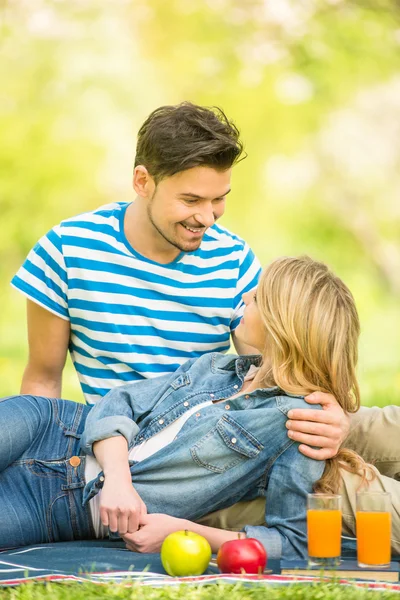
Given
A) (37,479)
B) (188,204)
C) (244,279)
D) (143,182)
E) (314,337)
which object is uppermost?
(143,182)

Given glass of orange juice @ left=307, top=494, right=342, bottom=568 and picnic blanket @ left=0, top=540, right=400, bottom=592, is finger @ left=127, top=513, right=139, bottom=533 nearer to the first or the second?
picnic blanket @ left=0, top=540, right=400, bottom=592

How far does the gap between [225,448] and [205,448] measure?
2.5 inches

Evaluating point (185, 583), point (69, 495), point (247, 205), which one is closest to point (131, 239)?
point (69, 495)

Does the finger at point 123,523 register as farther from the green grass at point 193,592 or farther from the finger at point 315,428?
the finger at point 315,428

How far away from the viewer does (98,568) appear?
7.89 ft

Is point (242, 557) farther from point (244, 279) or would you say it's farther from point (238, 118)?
point (238, 118)

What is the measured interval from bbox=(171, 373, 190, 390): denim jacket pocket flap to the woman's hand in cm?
48

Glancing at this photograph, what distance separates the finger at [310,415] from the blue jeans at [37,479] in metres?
0.75

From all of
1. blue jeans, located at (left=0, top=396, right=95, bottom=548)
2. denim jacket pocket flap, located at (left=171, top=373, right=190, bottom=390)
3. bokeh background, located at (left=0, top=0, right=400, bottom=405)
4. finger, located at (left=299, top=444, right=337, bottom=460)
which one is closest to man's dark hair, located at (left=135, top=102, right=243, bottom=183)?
denim jacket pocket flap, located at (left=171, top=373, right=190, bottom=390)

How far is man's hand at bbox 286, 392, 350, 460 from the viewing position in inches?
106

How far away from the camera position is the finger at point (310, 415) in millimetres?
2703

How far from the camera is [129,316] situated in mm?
3502

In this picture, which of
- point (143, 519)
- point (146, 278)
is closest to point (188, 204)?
point (146, 278)

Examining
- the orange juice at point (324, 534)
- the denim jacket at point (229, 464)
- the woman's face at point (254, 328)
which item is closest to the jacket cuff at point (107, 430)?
the denim jacket at point (229, 464)
